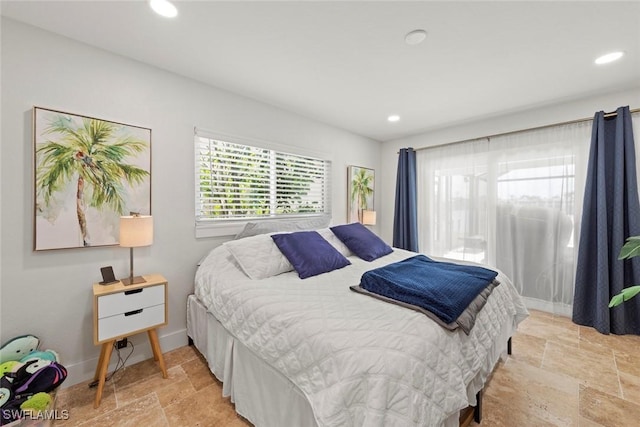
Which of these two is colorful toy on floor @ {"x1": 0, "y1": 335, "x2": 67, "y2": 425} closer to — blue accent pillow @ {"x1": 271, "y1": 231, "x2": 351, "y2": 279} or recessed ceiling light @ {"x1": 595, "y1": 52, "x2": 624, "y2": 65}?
blue accent pillow @ {"x1": 271, "y1": 231, "x2": 351, "y2": 279}

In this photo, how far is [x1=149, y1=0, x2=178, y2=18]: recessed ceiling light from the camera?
4.86 feet

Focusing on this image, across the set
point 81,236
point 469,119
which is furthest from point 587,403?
point 81,236

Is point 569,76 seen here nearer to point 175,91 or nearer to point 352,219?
point 352,219

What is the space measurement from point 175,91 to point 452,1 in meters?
2.22

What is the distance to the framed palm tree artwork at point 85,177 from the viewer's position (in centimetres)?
168

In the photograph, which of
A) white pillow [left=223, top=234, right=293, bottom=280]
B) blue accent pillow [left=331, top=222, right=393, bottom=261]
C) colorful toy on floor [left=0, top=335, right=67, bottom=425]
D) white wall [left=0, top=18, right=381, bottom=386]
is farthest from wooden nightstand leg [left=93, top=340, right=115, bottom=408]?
blue accent pillow [left=331, top=222, right=393, bottom=261]

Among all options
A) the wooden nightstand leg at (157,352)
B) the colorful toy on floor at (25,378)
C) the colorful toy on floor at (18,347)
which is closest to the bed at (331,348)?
the wooden nightstand leg at (157,352)

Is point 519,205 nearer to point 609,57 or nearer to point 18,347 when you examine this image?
point 609,57

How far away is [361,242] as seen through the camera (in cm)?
273

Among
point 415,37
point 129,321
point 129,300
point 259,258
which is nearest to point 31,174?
point 129,300

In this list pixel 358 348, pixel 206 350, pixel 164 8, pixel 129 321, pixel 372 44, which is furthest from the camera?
pixel 206 350

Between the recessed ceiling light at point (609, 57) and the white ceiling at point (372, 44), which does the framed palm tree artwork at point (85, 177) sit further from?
the recessed ceiling light at point (609, 57)

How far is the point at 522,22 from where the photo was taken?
5.38 ft

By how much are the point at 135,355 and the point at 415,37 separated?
10.7ft
